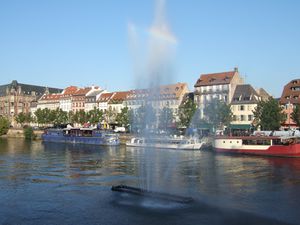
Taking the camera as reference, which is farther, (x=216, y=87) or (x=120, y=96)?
(x=120, y=96)

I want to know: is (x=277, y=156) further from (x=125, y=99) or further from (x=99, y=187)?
(x=125, y=99)

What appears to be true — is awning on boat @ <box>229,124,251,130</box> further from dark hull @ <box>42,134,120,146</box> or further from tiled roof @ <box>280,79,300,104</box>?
dark hull @ <box>42,134,120,146</box>

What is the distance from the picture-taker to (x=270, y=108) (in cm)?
9225

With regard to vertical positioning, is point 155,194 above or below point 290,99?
below

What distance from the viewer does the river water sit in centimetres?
3001

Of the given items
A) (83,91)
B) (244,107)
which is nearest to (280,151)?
(244,107)

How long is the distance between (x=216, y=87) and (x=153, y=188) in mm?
→ 77679

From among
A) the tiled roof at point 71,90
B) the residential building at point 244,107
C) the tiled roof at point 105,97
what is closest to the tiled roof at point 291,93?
the residential building at point 244,107

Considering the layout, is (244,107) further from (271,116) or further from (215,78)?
(271,116)

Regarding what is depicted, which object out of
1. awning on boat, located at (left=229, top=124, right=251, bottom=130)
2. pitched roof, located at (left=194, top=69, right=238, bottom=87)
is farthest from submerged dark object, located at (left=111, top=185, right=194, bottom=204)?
pitched roof, located at (left=194, top=69, right=238, bottom=87)

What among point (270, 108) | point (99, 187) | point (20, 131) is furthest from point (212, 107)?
point (20, 131)

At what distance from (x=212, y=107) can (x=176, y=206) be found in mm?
72463

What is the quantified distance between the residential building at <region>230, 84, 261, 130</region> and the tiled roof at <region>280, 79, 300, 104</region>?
664 centimetres

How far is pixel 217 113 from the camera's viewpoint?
10106 centimetres
